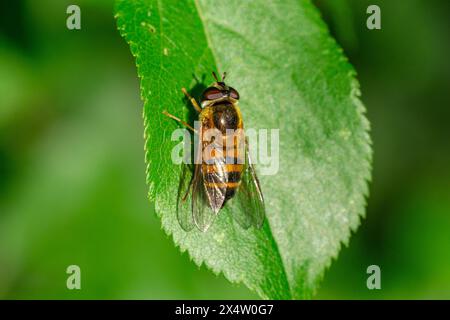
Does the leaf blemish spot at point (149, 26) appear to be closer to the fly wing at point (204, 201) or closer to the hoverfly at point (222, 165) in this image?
the hoverfly at point (222, 165)

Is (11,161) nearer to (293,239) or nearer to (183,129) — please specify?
(183,129)

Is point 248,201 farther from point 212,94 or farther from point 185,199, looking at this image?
point 212,94

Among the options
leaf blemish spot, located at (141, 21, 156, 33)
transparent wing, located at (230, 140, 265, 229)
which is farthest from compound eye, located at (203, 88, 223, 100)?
leaf blemish spot, located at (141, 21, 156, 33)

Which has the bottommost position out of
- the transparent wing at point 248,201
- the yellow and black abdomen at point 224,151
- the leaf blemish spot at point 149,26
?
the transparent wing at point 248,201

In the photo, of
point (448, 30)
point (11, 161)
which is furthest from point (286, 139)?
point (448, 30)

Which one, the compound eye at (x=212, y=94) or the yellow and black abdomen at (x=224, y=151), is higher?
the compound eye at (x=212, y=94)

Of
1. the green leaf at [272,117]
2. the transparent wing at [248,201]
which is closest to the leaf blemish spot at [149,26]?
the green leaf at [272,117]
